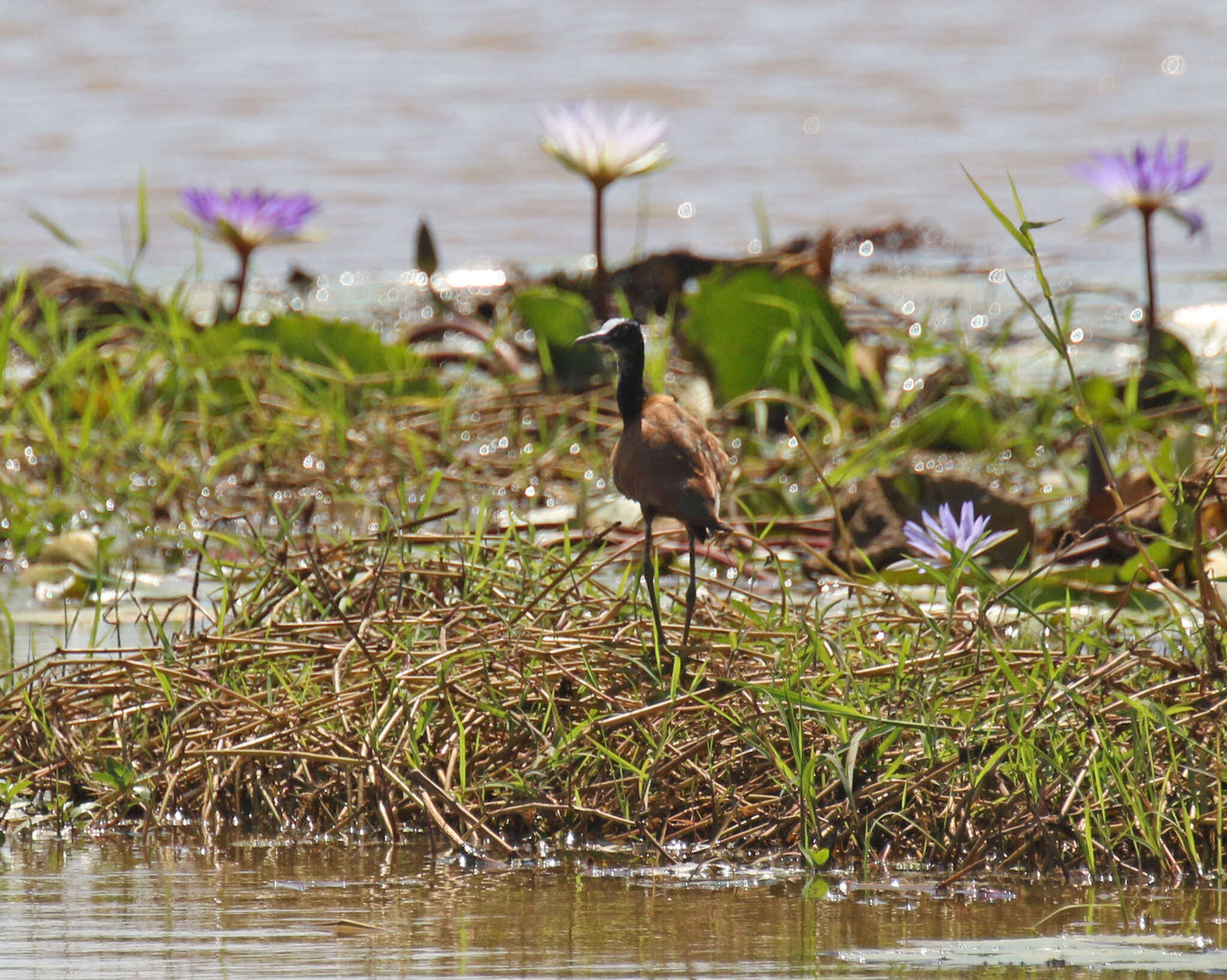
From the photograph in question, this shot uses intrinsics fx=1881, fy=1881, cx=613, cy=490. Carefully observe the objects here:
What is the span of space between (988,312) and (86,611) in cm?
389

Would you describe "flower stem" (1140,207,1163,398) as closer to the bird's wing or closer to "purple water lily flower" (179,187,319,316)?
"purple water lily flower" (179,187,319,316)

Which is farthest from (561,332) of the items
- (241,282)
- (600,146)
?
(241,282)

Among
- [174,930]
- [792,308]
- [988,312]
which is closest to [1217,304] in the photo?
[988,312]

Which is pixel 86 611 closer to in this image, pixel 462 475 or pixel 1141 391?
pixel 462 475

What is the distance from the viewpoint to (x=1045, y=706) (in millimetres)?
2498

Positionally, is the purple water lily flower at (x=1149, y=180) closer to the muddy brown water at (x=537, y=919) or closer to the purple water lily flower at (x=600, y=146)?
the purple water lily flower at (x=600, y=146)

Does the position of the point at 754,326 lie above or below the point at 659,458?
above

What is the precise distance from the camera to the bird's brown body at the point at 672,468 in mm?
2549

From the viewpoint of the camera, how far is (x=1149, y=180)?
4.68 meters

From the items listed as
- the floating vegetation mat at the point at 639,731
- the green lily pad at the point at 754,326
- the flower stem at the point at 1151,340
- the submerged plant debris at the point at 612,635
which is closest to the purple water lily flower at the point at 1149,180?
the flower stem at the point at 1151,340

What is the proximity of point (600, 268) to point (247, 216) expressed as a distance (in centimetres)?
103

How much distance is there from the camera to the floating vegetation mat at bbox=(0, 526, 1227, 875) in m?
2.42

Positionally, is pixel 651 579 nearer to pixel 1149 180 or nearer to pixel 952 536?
pixel 952 536

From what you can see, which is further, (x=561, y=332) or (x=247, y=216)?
(x=561, y=332)
